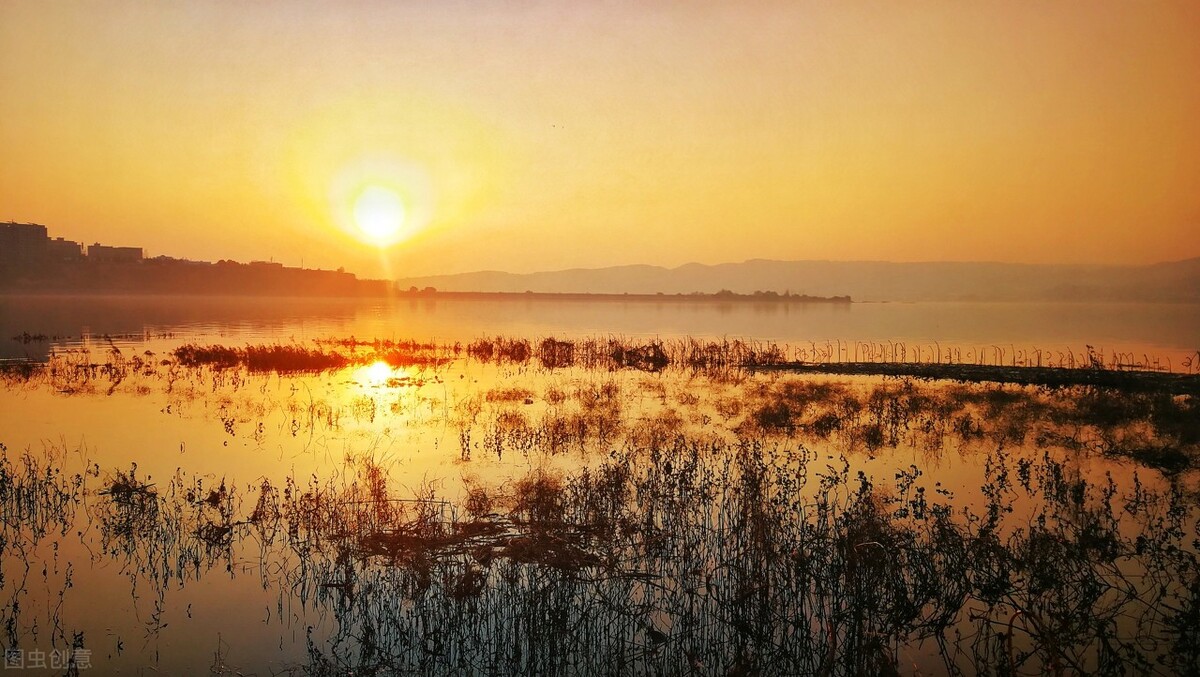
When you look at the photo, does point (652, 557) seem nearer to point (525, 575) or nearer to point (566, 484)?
point (525, 575)

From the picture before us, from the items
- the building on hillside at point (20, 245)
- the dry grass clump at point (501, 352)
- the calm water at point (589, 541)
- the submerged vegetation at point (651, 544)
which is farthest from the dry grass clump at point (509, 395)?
the building on hillside at point (20, 245)

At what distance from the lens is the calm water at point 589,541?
8.11 metres

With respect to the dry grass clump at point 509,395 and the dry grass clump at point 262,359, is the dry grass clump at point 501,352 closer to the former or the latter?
the dry grass clump at point 262,359

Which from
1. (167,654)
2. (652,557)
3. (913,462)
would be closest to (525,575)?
(652,557)

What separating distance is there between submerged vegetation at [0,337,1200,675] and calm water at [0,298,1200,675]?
0.05 metres

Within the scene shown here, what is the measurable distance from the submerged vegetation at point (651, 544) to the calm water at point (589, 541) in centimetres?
5

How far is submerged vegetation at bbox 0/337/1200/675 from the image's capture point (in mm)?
8086

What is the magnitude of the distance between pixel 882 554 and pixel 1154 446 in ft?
41.5

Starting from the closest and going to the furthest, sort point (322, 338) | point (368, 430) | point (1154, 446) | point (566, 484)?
point (566, 484)
point (1154, 446)
point (368, 430)
point (322, 338)

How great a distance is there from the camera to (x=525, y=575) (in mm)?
9539

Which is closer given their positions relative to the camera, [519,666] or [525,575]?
[519,666]

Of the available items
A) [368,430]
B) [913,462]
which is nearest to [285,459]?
[368,430]

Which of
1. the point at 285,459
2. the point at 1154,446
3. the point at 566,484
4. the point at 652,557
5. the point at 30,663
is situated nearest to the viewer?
the point at 30,663

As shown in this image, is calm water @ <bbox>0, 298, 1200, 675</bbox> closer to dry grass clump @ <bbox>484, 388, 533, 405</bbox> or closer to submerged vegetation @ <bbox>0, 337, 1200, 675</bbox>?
submerged vegetation @ <bbox>0, 337, 1200, 675</bbox>
